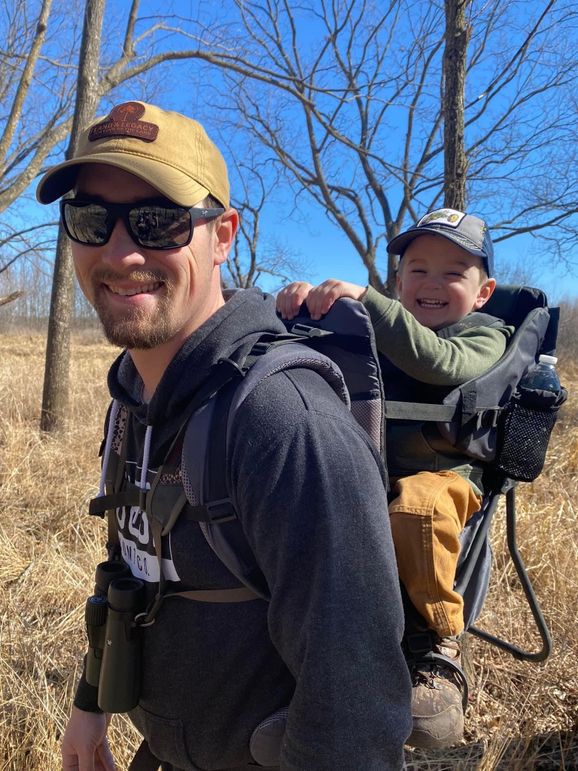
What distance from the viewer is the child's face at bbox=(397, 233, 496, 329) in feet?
6.50

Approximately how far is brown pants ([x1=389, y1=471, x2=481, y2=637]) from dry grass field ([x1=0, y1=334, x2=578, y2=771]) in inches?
52.4

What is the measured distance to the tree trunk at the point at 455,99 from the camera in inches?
127

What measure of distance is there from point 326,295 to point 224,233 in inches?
11.8

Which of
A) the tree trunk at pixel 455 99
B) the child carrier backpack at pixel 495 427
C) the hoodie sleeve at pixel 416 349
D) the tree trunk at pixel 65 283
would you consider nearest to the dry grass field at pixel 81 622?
the child carrier backpack at pixel 495 427

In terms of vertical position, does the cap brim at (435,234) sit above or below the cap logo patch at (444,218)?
below

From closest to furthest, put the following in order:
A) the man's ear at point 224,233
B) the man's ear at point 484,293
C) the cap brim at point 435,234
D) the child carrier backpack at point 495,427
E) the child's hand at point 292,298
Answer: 1. the man's ear at point 224,233
2. the child's hand at point 292,298
3. the child carrier backpack at point 495,427
4. the cap brim at point 435,234
5. the man's ear at point 484,293

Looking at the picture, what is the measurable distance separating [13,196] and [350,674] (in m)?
8.97

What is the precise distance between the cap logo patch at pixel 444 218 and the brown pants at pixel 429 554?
100cm

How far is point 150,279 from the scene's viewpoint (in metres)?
1.23

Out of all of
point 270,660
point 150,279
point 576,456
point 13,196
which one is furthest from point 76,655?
point 13,196

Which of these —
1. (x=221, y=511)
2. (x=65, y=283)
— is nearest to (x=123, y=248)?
(x=221, y=511)

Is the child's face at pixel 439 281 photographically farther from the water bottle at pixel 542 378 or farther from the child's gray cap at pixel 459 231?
the water bottle at pixel 542 378

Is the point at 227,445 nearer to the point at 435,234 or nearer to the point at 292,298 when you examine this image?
the point at 292,298

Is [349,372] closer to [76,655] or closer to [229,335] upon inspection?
[229,335]
